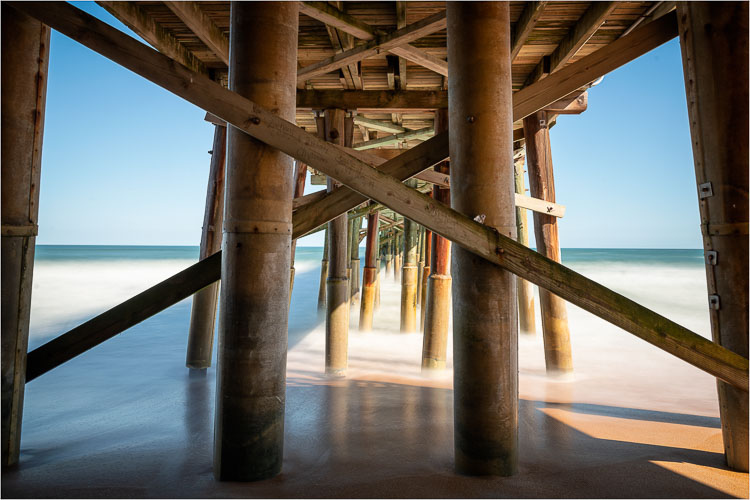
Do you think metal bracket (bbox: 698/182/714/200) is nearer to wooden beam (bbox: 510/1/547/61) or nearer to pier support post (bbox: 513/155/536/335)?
wooden beam (bbox: 510/1/547/61)

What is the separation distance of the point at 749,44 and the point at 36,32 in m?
4.45

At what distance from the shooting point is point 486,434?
96.0 inches

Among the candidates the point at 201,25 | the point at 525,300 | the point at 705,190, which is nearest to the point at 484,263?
the point at 705,190

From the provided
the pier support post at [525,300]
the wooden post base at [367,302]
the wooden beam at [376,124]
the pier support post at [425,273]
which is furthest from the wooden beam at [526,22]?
the pier support post at [425,273]

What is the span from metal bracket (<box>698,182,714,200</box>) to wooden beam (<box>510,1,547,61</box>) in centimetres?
225

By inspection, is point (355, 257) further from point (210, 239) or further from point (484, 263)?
point (484, 263)

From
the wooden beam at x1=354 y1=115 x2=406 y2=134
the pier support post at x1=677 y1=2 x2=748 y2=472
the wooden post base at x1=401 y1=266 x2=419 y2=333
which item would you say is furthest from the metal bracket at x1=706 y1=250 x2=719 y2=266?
the wooden post base at x1=401 y1=266 x2=419 y2=333

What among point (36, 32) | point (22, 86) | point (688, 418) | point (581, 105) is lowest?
point (688, 418)

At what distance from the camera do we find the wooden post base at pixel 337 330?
5.98 meters

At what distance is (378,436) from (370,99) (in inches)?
174

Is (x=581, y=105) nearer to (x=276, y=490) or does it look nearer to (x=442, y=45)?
(x=442, y=45)

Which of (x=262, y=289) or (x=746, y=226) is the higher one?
(x=746, y=226)

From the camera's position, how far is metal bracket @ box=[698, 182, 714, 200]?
8.34 feet

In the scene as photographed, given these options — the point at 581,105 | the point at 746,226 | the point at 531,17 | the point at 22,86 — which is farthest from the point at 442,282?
the point at 22,86
